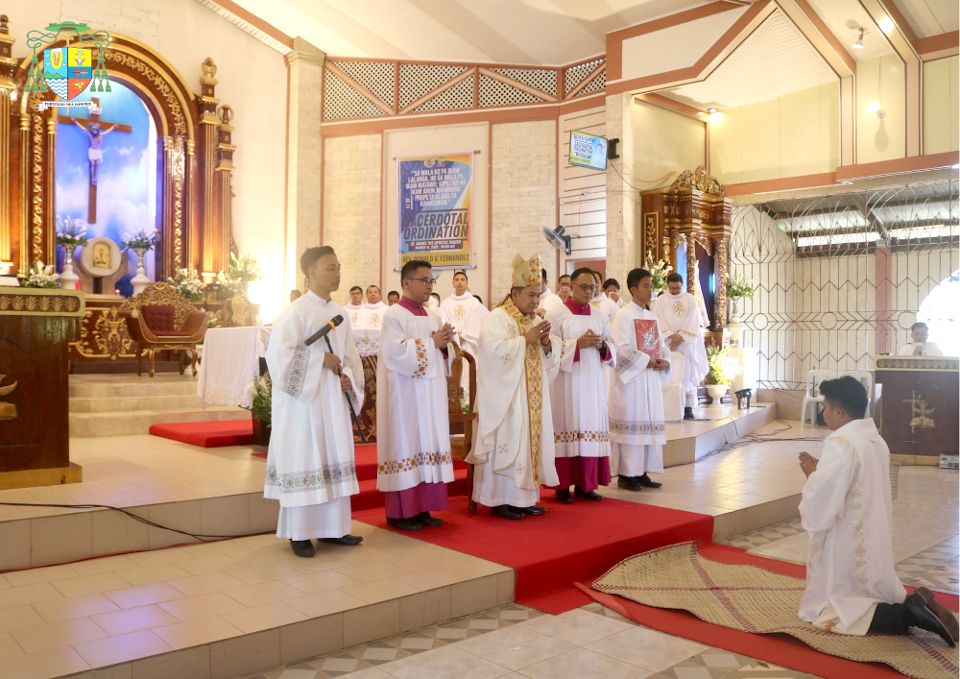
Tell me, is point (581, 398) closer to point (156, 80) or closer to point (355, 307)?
point (355, 307)

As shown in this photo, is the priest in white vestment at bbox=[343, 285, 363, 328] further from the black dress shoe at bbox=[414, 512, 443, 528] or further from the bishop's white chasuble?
the black dress shoe at bbox=[414, 512, 443, 528]

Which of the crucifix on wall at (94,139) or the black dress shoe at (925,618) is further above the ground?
the crucifix on wall at (94,139)

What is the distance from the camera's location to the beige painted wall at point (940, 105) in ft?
36.6

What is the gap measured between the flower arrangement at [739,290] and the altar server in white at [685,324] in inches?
139

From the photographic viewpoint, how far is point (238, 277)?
39.4 ft

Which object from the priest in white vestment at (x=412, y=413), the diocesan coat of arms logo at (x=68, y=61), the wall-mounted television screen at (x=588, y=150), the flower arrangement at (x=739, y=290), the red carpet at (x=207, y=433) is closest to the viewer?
the priest in white vestment at (x=412, y=413)

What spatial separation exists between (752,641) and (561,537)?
4.77ft

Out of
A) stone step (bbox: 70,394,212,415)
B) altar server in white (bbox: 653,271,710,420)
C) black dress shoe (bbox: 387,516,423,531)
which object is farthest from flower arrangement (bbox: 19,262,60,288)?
altar server in white (bbox: 653,271,710,420)

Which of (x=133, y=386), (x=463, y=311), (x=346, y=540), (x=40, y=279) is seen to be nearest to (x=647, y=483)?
(x=346, y=540)

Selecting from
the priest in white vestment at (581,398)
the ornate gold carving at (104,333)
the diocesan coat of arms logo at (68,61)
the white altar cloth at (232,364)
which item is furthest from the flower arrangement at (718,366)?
the diocesan coat of arms logo at (68,61)

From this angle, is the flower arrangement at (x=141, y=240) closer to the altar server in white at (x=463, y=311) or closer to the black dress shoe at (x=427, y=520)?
the altar server in white at (x=463, y=311)

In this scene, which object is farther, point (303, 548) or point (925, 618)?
point (303, 548)

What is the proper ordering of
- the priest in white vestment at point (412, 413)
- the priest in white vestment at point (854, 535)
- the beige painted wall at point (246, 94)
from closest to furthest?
the priest in white vestment at point (854, 535) < the priest in white vestment at point (412, 413) < the beige painted wall at point (246, 94)

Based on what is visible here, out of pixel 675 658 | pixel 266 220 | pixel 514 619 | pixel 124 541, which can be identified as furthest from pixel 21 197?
pixel 675 658
